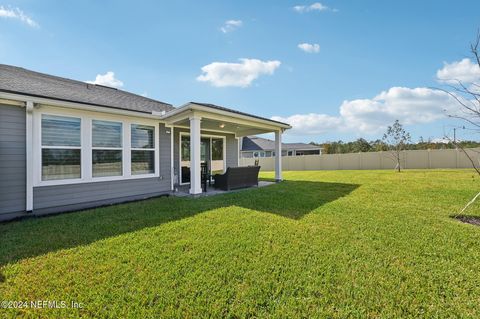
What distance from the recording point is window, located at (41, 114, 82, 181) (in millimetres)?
5652

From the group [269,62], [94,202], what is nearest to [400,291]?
[94,202]

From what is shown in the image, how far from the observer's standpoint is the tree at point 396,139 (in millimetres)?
19391

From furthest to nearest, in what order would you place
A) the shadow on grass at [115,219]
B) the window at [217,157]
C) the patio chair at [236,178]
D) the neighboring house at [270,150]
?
the neighboring house at [270,150] < the window at [217,157] < the patio chair at [236,178] < the shadow on grass at [115,219]

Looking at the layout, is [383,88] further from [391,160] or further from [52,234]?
[52,234]

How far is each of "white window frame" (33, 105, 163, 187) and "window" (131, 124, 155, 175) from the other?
0.13 metres

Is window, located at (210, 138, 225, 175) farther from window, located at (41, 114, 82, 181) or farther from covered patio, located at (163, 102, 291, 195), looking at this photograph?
window, located at (41, 114, 82, 181)

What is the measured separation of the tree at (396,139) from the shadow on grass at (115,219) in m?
16.6

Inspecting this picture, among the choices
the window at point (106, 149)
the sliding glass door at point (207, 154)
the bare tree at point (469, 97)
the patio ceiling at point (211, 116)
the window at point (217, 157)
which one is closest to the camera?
the bare tree at point (469, 97)

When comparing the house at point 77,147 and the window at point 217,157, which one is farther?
the window at point 217,157

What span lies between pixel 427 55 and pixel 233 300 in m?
12.4

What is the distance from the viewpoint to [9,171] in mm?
5082

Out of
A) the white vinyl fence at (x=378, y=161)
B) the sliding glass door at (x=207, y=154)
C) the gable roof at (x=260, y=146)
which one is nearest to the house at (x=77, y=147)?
the sliding glass door at (x=207, y=154)

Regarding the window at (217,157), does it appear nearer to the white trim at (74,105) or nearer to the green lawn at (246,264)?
the white trim at (74,105)

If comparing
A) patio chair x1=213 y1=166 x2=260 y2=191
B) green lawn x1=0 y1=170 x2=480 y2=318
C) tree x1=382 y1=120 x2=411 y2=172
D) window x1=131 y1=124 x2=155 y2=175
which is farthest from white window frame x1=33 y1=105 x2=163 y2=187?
tree x1=382 y1=120 x2=411 y2=172
